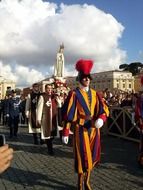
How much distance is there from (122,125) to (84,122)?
784 cm

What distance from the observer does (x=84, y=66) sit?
6.44 meters

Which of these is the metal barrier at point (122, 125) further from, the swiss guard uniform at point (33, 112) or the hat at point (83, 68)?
the hat at point (83, 68)

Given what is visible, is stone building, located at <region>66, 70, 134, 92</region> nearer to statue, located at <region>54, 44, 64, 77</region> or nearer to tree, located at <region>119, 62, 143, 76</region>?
tree, located at <region>119, 62, 143, 76</region>

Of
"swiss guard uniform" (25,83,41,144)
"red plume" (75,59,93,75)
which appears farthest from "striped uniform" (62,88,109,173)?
"swiss guard uniform" (25,83,41,144)

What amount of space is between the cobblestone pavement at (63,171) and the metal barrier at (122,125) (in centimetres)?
164

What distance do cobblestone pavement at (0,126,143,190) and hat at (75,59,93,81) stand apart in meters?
1.83

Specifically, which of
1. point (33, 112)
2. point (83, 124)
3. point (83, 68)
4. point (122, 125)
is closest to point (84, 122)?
point (83, 124)

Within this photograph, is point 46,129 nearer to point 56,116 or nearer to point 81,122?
point 56,116

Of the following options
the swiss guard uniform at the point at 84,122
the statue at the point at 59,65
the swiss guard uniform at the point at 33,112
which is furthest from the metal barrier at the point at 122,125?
the statue at the point at 59,65

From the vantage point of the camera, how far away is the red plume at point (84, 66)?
6438 millimetres

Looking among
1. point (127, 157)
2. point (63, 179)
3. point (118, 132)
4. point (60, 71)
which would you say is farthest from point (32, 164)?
point (60, 71)

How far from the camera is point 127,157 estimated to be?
A: 31.7ft

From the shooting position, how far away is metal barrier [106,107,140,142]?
12930 millimetres

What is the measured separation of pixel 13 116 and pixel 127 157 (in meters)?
6.77
